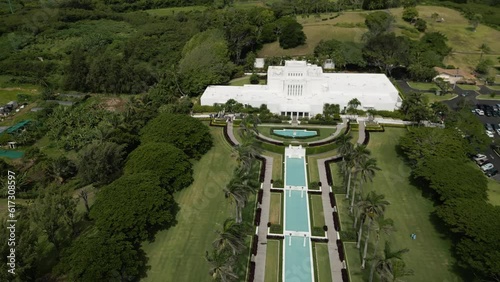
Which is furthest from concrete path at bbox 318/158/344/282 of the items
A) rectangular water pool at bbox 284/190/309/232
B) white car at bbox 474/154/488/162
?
white car at bbox 474/154/488/162

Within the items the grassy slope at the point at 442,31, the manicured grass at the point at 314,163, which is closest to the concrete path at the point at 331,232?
the manicured grass at the point at 314,163

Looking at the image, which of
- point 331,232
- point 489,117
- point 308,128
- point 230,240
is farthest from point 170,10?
point 230,240

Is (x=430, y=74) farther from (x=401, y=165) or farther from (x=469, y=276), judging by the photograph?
(x=469, y=276)

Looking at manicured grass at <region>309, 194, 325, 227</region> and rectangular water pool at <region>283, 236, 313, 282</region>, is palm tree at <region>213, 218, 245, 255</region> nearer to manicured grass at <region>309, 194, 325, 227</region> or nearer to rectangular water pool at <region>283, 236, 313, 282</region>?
rectangular water pool at <region>283, 236, 313, 282</region>

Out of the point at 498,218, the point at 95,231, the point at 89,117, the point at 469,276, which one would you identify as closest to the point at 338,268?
the point at 469,276

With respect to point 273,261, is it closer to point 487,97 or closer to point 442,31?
point 487,97

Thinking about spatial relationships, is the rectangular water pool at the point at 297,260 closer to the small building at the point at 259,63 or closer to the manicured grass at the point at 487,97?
the manicured grass at the point at 487,97
